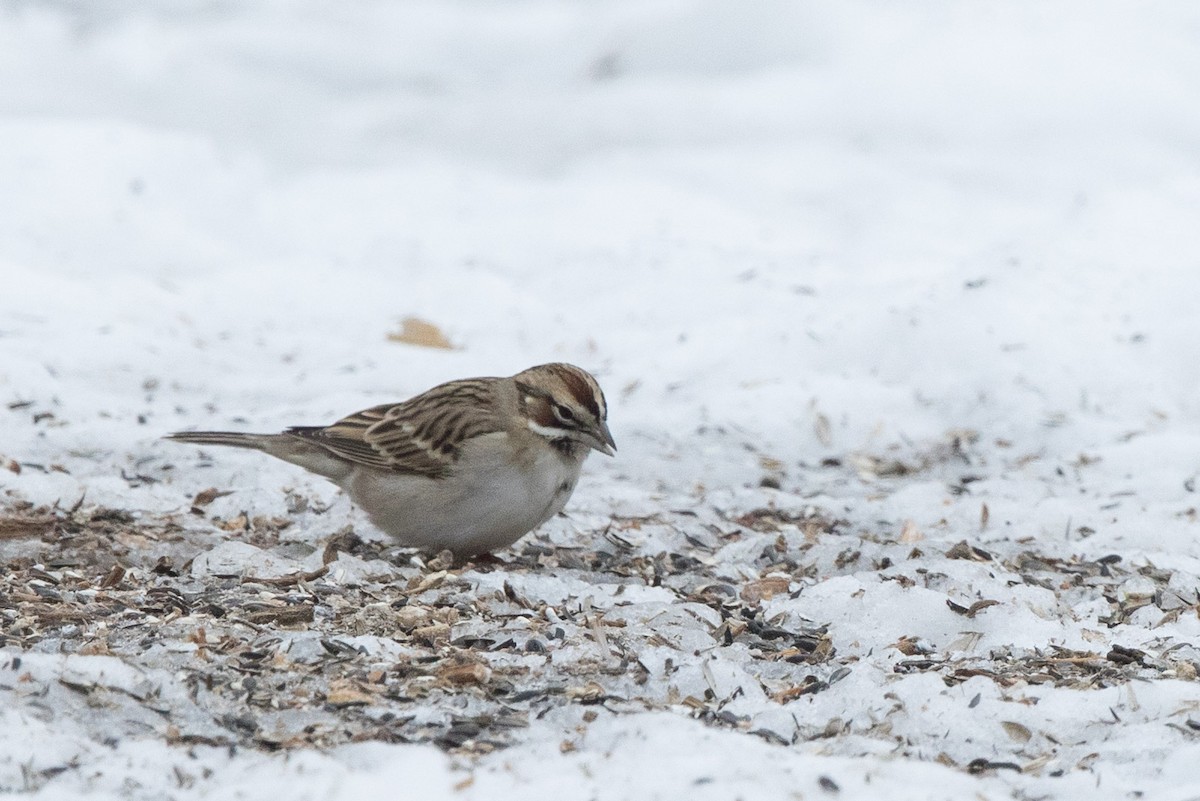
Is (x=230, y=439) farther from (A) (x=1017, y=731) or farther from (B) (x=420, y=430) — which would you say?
(A) (x=1017, y=731)

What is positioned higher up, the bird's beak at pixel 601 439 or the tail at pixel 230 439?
the bird's beak at pixel 601 439

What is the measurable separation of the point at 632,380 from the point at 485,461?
329 cm

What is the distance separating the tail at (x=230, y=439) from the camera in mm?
6426

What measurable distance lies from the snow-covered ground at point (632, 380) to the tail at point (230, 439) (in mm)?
281

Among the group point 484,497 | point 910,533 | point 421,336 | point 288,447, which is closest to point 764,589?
point 484,497

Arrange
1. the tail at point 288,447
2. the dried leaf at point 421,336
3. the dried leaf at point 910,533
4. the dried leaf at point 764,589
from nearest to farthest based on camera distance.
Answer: the dried leaf at point 764,589, the tail at point 288,447, the dried leaf at point 910,533, the dried leaf at point 421,336

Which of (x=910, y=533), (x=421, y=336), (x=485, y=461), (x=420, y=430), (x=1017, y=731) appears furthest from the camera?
(x=421, y=336)

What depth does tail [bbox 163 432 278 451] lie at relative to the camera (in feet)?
21.1

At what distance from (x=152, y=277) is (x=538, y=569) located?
5085mm

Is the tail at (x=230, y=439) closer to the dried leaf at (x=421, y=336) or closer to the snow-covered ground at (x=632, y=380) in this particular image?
the snow-covered ground at (x=632, y=380)

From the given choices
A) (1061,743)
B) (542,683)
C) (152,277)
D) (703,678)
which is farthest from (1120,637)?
(152,277)

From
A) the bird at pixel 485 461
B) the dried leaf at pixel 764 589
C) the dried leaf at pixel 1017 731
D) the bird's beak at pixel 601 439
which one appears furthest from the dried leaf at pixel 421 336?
the dried leaf at pixel 1017 731

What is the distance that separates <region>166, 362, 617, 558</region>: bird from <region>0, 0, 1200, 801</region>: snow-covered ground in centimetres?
23

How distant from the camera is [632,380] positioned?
9000 mm
